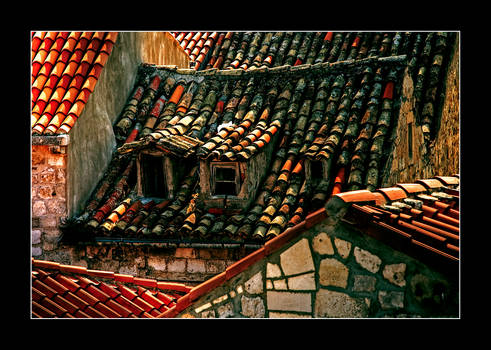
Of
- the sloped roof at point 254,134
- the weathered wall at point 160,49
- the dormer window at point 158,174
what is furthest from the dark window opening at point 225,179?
the weathered wall at point 160,49

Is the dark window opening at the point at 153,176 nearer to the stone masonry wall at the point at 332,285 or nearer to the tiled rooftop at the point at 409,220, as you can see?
the tiled rooftop at the point at 409,220

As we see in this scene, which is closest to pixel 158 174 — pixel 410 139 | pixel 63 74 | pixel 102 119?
pixel 102 119

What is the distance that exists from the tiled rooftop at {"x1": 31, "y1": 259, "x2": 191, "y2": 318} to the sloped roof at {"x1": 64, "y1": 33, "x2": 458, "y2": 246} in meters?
1.44

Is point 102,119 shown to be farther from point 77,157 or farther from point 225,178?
point 225,178

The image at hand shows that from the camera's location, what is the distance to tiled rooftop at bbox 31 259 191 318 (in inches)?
259

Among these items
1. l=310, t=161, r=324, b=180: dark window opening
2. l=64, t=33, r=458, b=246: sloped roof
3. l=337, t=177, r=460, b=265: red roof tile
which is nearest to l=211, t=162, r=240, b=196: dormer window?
l=64, t=33, r=458, b=246: sloped roof

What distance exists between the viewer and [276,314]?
5.31 m

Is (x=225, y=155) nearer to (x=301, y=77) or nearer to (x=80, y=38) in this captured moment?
(x=301, y=77)

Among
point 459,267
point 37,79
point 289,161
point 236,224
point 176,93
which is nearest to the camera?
point 459,267

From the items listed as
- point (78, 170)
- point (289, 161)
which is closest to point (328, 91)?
point (289, 161)

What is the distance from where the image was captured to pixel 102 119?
34.3ft

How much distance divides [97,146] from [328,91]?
147 inches

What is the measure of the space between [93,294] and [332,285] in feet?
10.1

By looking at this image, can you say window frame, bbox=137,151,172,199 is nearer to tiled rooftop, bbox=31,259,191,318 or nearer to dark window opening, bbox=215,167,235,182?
dark window opening, bbox=215,167,235,182
